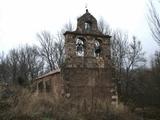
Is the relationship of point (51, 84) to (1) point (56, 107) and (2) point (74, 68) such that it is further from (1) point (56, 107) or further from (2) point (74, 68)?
(1) point (56, 107)

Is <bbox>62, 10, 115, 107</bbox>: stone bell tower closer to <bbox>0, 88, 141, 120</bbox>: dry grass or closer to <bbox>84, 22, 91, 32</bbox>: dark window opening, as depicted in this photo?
<bbox>84, 22, 91, 32</bbox>: dark window opening

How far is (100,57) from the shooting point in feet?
73.4

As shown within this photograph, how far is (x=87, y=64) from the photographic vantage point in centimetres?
2175

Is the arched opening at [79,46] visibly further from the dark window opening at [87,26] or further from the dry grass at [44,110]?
the dry grass at [44,110]

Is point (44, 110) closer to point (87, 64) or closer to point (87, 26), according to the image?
point (87, 64)

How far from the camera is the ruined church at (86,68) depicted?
21.2m

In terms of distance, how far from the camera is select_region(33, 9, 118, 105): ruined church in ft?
69.5

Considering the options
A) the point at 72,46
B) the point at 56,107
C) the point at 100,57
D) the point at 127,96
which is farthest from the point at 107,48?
the point at 127,96

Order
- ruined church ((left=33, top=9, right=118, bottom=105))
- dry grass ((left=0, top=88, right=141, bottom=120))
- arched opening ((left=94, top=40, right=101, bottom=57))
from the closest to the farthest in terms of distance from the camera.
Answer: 1. dry grass ((left=0, top=88, right=141, bottom=120))
2. ruined church ((left=33, top=9, right=118, bottom=105))
3. arched opening ((left=94, top=40, right=101, bottom=57))

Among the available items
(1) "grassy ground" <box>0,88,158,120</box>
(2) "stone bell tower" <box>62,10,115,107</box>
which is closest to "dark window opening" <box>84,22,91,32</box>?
(2) "stone bell tower" <box>62,10,115,107</box>

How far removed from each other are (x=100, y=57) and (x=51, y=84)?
17.1 feet

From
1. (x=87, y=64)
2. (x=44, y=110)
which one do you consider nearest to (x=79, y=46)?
(x=87, y=64)

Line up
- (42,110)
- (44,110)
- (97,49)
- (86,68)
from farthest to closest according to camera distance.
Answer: (97,49) → (86,68) → (44,110) → (42,110)

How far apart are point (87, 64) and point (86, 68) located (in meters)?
0.33
